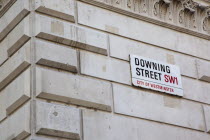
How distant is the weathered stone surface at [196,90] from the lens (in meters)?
14.7

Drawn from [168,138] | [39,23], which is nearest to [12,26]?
[39,23]

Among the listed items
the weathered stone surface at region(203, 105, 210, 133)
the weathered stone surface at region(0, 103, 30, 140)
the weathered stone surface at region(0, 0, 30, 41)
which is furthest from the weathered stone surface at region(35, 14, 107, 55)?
the weathered stone surface at region(203, 105, 210, 133)

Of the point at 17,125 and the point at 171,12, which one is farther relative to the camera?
the point at 171,12

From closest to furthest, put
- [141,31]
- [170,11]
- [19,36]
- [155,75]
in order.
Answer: [19,36], [155,75], [141,31], [170,11]

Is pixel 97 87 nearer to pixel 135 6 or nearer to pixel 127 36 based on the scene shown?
pixel 127 36

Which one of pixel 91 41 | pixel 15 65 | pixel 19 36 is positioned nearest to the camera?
pixel 15 65

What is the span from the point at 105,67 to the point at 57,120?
76.4 inches

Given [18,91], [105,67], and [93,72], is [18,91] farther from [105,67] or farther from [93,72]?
[105,67]

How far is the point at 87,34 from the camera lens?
13.6m

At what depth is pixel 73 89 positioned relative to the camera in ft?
41.9

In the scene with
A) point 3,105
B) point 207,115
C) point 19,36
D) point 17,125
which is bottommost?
point 17,125

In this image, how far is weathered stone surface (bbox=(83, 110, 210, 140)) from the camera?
12.7 m

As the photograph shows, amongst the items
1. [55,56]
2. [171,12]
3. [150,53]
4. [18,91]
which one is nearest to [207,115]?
[150,53]

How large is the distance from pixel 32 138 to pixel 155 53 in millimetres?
4204
